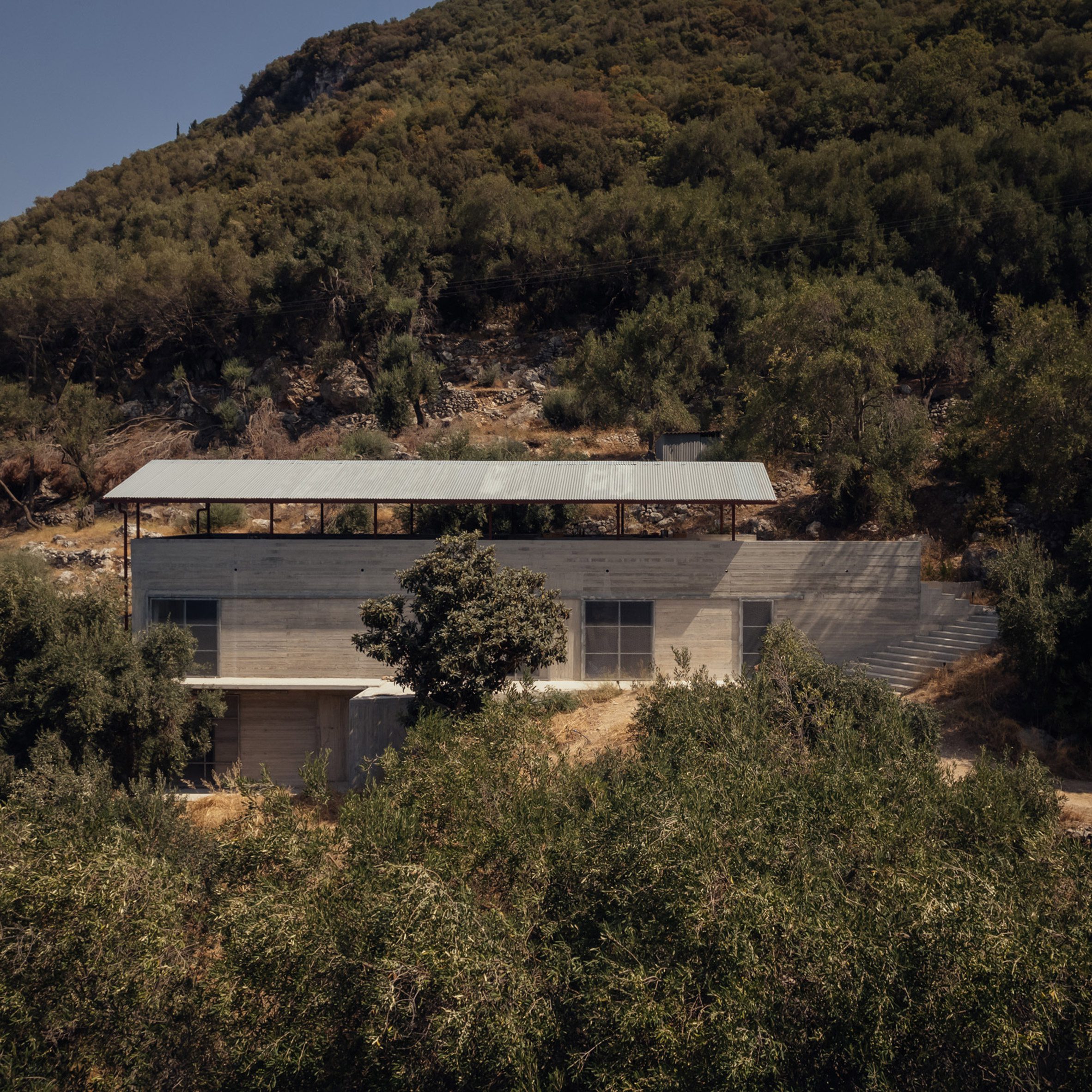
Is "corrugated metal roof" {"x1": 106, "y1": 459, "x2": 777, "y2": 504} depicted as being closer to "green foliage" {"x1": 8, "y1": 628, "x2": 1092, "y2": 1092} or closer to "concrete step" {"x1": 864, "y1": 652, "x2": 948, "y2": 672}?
"concrete step" {"x1": 864, "y1": 652, "x2": 948, "y2": 672}

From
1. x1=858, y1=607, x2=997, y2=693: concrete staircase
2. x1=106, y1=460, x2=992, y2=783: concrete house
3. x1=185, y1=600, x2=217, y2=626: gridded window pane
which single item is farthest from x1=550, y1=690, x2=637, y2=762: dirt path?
x1=185, y1=600, x2=217, y2=626: gridded window pane

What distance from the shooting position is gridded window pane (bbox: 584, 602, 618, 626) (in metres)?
22.8

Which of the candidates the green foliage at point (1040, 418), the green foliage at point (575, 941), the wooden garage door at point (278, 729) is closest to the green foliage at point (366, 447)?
the wooden garage door at point (278, 729)

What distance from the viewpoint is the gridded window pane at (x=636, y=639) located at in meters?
22.8

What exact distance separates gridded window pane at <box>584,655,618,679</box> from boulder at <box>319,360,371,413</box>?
1010 inches

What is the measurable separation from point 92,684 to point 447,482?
33.9ft

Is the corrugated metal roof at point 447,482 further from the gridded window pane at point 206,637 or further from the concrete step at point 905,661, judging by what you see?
the concrete step at point 905,661

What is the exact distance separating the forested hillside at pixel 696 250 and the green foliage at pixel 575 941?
58.9 ft

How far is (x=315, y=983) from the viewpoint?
30.5 feet

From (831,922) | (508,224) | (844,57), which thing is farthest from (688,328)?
(844,57)

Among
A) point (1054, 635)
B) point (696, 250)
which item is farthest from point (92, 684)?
point (696, 250)

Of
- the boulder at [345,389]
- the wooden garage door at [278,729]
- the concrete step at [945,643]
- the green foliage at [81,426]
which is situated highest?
the boulder at [345,389]

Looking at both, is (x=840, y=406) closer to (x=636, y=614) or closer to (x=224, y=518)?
(x=636, y=614)

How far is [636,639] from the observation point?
22797 mm
